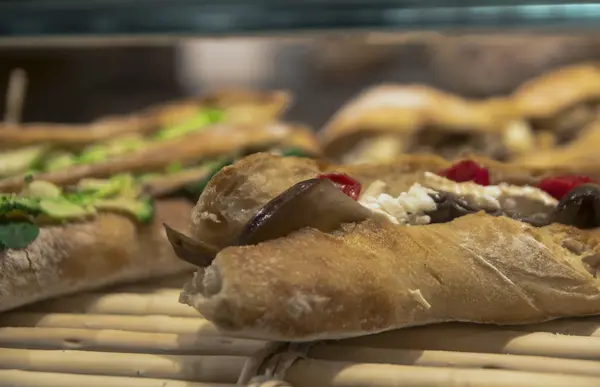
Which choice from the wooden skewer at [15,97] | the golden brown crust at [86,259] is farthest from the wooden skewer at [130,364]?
the wooden skewer at [15,97]

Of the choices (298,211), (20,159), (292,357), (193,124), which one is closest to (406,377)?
(292,357)

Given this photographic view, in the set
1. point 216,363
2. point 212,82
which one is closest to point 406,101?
point 212,82

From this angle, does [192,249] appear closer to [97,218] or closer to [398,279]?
[398,279]

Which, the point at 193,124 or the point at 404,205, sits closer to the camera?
the point at 404,205

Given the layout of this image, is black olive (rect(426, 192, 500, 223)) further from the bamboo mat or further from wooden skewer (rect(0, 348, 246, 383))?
wooden skewer (rect(0, 348, 246, 383))

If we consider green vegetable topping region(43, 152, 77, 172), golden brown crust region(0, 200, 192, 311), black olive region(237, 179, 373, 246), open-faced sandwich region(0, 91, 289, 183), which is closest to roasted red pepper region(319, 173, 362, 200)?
black olive region(237, 179, 373, 246)
